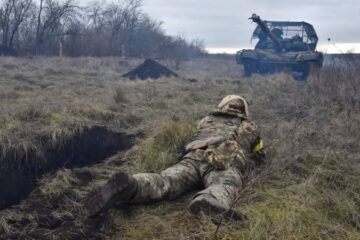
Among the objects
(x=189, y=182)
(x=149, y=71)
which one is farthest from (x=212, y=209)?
(x=149, y=71)

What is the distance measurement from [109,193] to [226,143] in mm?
1538

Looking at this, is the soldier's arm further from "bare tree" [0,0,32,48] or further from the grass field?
"bare tree" [0,0,32,48]

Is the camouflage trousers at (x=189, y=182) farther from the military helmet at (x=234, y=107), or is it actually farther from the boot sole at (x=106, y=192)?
the military helmet at (x=234, y=107)

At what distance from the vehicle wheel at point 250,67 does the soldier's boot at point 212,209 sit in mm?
15844

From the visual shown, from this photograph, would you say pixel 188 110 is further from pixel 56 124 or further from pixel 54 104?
pixel 56 124

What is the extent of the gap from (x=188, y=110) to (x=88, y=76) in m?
7.12

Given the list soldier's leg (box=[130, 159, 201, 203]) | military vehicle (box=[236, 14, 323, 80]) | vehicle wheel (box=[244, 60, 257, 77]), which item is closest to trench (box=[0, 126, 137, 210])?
soldier's leg (box=[130, 159, 201, 203])

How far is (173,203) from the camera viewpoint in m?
4.08

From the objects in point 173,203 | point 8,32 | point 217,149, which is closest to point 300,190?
point 217,149

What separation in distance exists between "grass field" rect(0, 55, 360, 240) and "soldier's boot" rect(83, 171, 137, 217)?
21cm

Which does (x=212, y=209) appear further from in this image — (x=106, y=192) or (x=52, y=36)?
(x=52, y=36)

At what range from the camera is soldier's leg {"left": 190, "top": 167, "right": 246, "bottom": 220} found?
130 inches

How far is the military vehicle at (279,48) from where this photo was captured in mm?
17391

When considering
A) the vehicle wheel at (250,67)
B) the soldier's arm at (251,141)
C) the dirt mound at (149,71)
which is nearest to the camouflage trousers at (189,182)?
the soldier's arm at (251,141)
